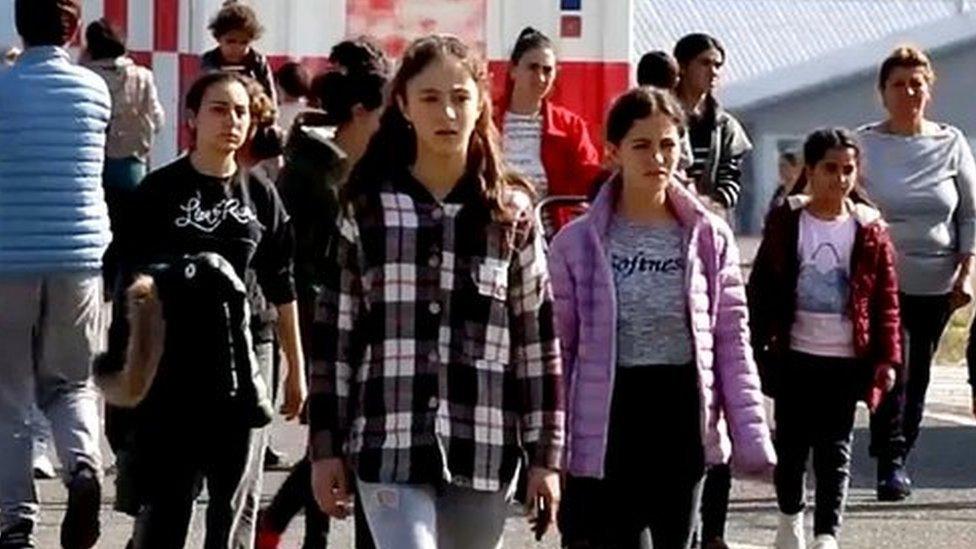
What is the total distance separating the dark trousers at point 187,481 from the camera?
8.45 meters

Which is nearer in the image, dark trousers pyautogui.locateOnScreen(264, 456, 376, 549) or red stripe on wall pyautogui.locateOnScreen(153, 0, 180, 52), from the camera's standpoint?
dark trousers pyautogui.locateOnScreen(264, 456, 376, 549)

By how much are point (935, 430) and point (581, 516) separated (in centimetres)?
708

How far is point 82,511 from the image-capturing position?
9414 millimetres

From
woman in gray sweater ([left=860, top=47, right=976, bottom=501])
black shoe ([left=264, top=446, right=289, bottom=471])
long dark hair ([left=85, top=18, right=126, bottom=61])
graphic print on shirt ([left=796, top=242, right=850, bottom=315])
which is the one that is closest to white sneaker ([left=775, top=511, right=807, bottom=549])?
graphic print on shirt ([left=796, top=242, right=850, bottom=315])

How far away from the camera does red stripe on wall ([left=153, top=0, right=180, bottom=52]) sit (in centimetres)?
1366

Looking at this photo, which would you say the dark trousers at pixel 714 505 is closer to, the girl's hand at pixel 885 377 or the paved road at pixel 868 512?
the girl's hand at pixel 885 377

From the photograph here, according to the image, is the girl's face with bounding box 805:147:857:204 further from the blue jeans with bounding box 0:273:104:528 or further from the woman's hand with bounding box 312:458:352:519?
the woman's hand with bounding box 312:458:352:519

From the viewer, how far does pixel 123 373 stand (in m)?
8.42

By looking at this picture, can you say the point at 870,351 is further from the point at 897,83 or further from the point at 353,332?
the point at 353,332

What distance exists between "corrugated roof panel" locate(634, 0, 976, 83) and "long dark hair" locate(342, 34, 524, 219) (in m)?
48.2

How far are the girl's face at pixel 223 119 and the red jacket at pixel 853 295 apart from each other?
231 cm

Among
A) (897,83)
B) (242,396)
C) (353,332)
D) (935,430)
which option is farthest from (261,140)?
(935,430)

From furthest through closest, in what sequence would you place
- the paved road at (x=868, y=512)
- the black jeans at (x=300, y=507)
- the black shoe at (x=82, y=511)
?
the paved road at (x=868, y=512) → the black jeans at (x=300, y=507) → the black shoe at (x=82, y=511)

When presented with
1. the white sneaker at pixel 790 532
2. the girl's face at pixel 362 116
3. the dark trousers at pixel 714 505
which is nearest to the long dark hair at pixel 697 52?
the white sneaker at pixel 790 532
